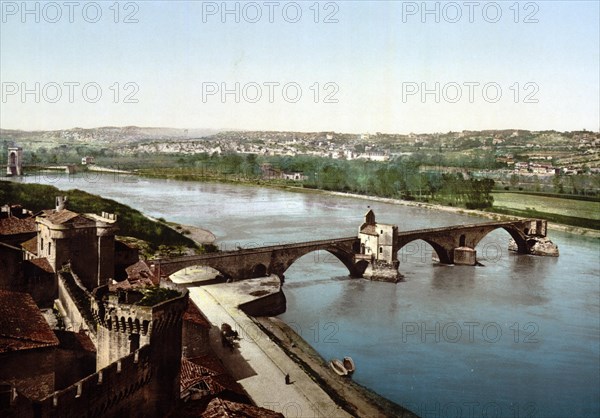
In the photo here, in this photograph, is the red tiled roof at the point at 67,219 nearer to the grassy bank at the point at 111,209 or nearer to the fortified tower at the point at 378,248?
the grassy bank at the point at 111,209

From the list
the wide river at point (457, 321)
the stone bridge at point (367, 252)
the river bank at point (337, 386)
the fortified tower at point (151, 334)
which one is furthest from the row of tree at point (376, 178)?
the fortified tower at point (151, 334)

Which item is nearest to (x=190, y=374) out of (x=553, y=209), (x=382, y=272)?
(x=382, y=272)

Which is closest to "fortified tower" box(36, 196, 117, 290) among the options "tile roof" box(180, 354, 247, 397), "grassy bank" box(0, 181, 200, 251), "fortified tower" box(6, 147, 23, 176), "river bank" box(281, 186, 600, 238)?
"tile roof" box(180, 354, 247, 397)

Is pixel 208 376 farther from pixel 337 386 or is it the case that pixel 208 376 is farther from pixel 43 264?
pixel 43 264

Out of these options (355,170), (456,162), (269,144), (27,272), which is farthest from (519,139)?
(27,272)

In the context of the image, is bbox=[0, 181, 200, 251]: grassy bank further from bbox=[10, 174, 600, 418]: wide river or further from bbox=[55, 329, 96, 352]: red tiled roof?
bbox=[55, 329, 96, 352]: red tiled roof

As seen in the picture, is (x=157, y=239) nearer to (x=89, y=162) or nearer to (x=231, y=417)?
(x=231, y=417)
